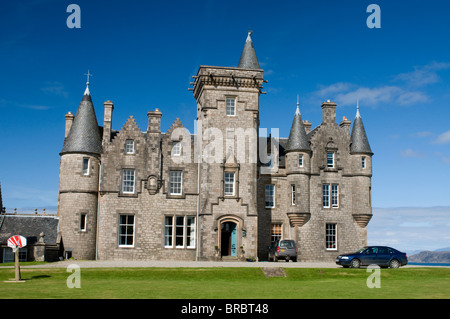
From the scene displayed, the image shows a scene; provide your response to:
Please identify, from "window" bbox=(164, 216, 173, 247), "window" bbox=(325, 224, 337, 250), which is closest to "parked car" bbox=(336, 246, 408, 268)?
"window" bbox=(325, 224, 337, 250)

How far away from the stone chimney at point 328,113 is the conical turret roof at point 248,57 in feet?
21.7

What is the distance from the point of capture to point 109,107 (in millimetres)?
41156

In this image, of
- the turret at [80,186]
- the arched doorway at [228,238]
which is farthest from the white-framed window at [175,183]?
the turret at [80,186]

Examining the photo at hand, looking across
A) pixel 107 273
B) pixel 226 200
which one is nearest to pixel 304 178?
pixel 226 200

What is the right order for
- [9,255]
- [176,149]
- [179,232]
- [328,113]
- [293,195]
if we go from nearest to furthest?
[9,255] < [179,232] < [176,149] < [293,195] < [328,113]

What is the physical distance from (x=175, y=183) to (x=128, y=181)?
3.67 m

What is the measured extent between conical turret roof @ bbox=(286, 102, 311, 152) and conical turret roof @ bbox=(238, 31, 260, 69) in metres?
5.33

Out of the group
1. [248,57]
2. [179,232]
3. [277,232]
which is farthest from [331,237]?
[248,57]

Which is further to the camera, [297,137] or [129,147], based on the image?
[297,137]

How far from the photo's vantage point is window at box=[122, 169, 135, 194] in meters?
40.4

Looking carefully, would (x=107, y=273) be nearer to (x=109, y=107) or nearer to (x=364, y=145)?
(x=109, y=107)

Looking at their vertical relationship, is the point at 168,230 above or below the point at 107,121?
below

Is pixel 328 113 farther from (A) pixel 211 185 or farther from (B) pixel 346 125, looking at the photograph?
(A) pixel 211 185

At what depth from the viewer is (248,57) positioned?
42.7m
